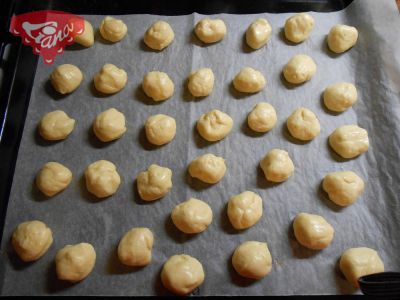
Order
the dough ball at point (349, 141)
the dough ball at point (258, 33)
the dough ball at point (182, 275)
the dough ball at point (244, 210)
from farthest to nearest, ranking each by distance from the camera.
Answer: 1. the dough ball at point (258, 33)
2. the dough ball at point (349, 141)
3. the dough ball at point (244, 210)
4. the dough ball at point (182, 275)

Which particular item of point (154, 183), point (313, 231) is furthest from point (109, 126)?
point (313, 231)

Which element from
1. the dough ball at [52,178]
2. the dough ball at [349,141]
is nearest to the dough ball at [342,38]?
the dough ball at [349,141]

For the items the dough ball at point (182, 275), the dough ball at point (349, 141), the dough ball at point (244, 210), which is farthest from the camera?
the dough ball at point (349, 141)

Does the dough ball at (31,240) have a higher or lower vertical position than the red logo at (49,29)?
lower

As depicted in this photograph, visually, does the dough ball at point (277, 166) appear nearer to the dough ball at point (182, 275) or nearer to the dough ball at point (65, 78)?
the dough ball at point (182, 275)

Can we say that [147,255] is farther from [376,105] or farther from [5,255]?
[376,105]

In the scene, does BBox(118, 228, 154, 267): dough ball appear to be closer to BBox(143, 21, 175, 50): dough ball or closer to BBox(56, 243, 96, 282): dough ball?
BBox(56, 243, 96, 282): dough ball
